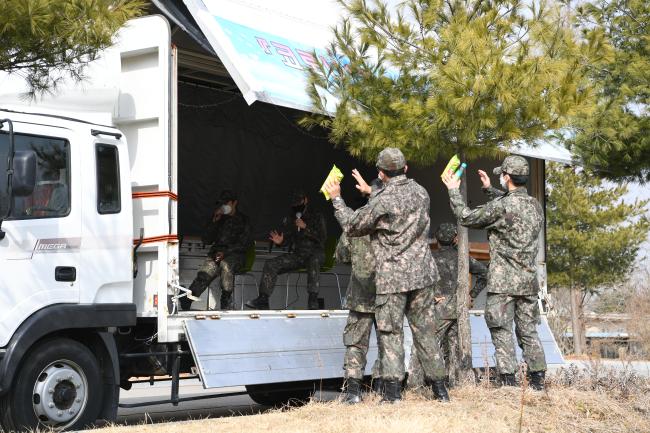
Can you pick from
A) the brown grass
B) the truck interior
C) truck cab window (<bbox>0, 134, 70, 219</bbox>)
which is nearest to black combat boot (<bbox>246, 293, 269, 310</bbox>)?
the truck interior

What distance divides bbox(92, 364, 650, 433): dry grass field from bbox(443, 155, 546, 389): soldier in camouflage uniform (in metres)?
0.34

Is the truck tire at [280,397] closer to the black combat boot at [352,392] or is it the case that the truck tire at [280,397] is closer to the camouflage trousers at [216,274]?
the camouflage trousers at [216,274]

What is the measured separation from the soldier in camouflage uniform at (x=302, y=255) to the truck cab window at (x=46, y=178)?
4741 mm

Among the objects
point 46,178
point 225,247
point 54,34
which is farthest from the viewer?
point 225,247

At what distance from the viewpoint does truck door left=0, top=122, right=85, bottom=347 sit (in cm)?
728

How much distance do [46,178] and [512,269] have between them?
402cm

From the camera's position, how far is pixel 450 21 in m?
9.43

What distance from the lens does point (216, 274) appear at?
11.6m

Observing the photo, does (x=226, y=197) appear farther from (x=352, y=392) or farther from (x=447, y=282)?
(x=352, y=392)

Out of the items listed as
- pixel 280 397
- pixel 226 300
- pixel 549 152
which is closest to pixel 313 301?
pixel 226 300

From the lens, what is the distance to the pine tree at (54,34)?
263 inches

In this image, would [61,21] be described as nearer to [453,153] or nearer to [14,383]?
[14,383]

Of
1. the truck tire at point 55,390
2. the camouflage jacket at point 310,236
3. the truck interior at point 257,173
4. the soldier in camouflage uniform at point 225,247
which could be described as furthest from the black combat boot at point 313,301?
the truck tire at point 55,390

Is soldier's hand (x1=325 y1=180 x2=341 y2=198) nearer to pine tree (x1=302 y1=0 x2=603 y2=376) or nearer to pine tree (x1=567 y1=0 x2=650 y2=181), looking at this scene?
pine tree (x1=302 y1=0 x2=603 y2=376)
